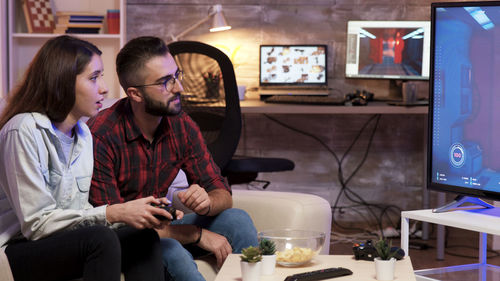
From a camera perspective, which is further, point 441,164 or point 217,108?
point 217,108

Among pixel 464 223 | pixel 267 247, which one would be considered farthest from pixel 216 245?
pixel 464 223

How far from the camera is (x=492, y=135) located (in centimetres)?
207

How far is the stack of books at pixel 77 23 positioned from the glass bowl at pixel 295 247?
275 centimetres

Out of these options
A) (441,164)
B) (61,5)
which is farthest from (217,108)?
(61,5)

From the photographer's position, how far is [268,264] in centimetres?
167

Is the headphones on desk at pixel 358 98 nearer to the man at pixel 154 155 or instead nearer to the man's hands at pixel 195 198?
the man at pixel 154 155

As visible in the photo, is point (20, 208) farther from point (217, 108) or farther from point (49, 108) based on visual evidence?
point (217, 108)

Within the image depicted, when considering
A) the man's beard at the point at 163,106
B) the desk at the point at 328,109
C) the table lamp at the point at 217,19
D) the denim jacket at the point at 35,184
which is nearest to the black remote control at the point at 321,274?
the denim jacket at the point at 35,184

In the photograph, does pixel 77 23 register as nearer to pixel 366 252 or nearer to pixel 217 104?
pixel 217 104

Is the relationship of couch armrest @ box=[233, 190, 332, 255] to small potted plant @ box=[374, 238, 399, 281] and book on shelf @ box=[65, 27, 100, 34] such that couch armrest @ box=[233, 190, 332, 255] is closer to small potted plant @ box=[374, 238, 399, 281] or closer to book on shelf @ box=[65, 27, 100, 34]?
small potted plant @ box=[374, 238, 399, 281]

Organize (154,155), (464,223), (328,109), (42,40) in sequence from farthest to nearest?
(42,40) < (328,109) < (154,155) < (464,223)

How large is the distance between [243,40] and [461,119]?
2.39m

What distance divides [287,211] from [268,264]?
66cm

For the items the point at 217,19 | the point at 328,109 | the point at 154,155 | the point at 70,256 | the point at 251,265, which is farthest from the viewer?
the point at 217,19
